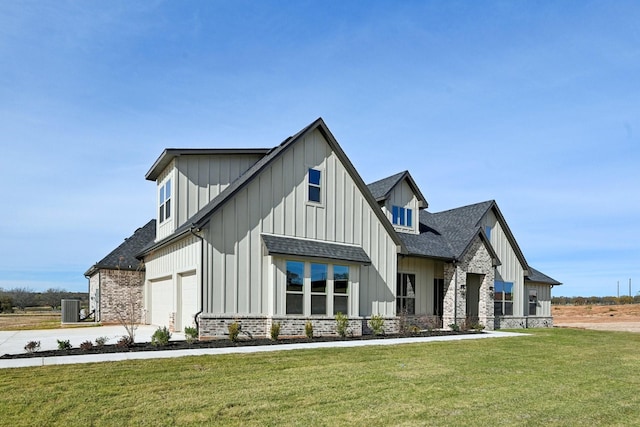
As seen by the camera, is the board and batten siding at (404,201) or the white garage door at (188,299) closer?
the white garage door at (188,299)

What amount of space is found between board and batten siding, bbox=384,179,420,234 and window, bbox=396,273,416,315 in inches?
93.4

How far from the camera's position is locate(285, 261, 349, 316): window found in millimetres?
17125

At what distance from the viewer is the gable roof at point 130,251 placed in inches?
960

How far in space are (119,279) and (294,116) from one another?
39.5ft

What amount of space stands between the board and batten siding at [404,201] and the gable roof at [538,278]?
8.28m

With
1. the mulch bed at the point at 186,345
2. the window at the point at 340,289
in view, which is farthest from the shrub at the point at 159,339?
the window at the point at 340,289

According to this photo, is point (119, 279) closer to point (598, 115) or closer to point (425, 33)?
point (425, 33)

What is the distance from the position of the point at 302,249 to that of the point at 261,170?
120 inches

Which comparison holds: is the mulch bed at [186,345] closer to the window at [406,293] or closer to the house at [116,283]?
the window at [406,293]

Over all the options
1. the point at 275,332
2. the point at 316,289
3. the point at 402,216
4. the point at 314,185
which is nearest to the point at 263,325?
the point at 275,332

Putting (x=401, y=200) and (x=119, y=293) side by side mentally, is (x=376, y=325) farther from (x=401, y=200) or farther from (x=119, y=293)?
(x=119, y=293)

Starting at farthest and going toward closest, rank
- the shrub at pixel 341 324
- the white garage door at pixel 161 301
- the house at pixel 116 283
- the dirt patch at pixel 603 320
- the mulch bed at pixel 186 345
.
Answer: the dirt patch at pixel 603 320, the house at pixel 116 283, the white garage door at pixel 161 301, the shrub at pixel 341 324, the mulch bed at pixel 186 345

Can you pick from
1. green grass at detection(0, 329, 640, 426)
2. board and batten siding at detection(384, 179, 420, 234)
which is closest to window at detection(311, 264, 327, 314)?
green grass at detection(0, 329, 640, 426)

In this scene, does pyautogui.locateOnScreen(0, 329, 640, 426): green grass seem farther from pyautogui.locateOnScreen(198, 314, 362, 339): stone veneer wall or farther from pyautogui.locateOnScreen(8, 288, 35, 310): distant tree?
pyautogui.locateOnScreen(8, 288, 35, 310): distant tree
